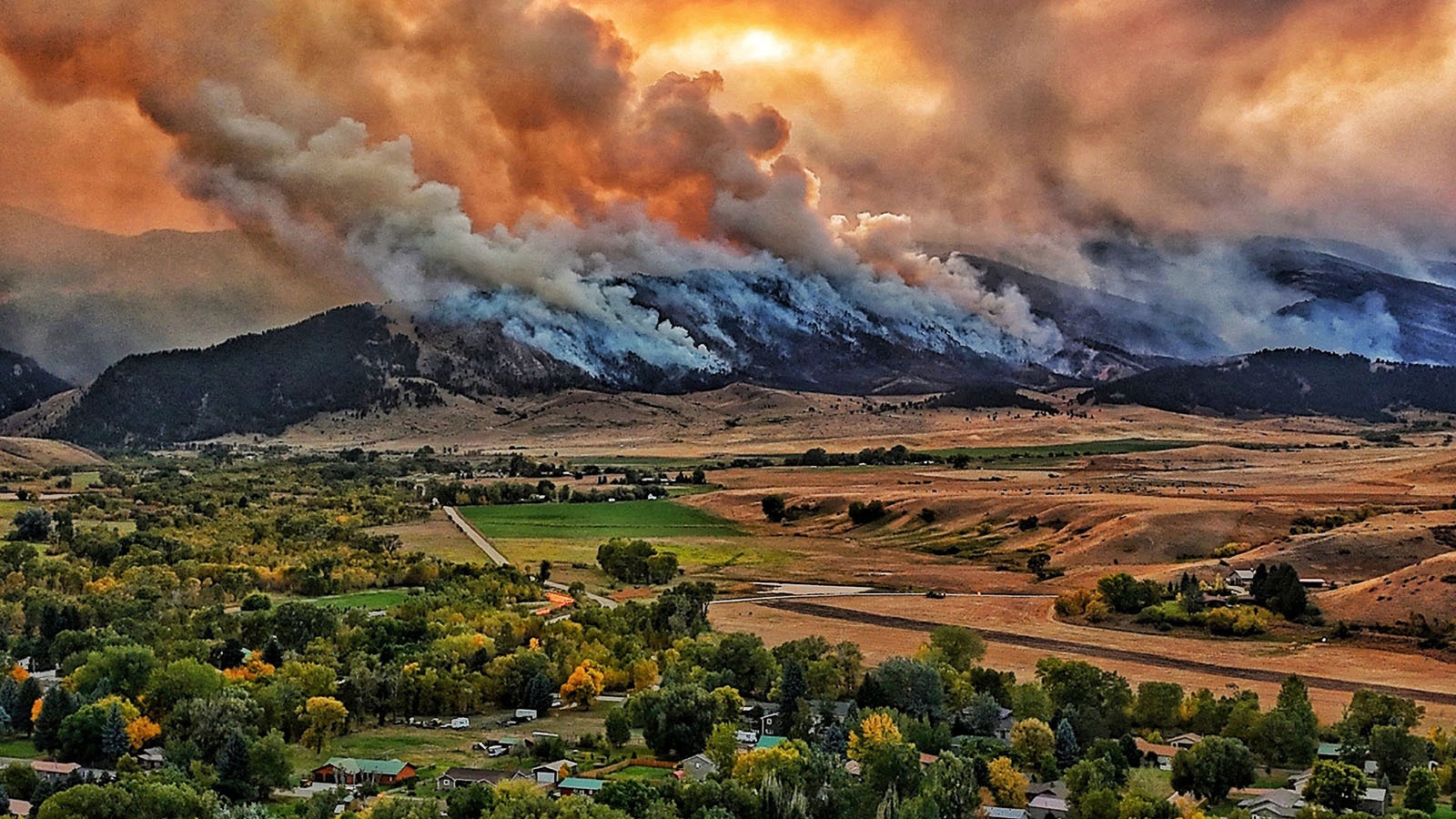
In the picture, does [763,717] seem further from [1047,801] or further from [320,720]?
[320,720]

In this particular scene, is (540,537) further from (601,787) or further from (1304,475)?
(1304,475)

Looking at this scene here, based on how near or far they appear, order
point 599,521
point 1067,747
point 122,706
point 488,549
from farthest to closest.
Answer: point 599,521 < point 488,549 < point 122,706 < point 1067,747

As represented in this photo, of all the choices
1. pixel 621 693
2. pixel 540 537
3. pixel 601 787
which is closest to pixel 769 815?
pixel 601 787

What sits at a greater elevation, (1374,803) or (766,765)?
(766,765)

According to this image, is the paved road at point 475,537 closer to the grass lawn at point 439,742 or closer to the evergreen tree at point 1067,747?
the grass lawn at point 439,742

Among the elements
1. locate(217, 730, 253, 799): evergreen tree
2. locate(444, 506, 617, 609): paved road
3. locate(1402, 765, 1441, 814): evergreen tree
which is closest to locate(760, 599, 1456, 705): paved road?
locate(444, 506, 617, 609): paved road

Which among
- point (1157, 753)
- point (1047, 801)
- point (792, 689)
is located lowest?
point (1047, 801)

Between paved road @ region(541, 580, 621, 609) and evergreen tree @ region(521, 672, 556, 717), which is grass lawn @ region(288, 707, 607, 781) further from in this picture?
paved road @ region(541, 580, 621, 609)

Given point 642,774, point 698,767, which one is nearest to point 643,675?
point 642,774
